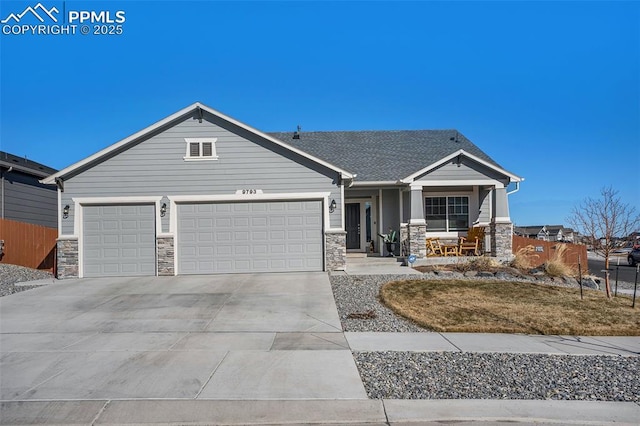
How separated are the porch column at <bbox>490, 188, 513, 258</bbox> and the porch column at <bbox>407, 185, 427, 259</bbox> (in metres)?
2.70

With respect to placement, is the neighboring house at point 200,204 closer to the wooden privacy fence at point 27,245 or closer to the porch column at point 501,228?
the wooden privacy fence at point 27,245

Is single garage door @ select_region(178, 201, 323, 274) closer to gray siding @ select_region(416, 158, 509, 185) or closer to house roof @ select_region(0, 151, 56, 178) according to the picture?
gray siding @ select_region(416, 158, 509, 185)

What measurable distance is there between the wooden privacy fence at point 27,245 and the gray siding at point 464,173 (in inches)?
593

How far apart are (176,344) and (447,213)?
13.6 meters

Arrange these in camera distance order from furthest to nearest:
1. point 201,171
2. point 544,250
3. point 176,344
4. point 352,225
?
point 544,250 < point 352,225 < point 201,171 < point 176,344

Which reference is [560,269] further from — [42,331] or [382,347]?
[42,331]

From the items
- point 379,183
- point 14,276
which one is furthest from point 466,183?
point 14,276

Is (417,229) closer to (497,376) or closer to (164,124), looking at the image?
(164,124)

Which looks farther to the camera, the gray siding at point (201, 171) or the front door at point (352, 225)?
the front door at point (352, 225)

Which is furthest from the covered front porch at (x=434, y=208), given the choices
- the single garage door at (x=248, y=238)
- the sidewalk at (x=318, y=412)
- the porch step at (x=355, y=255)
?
the sidewalk at (x=318, y=412)

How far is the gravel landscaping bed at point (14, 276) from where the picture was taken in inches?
485

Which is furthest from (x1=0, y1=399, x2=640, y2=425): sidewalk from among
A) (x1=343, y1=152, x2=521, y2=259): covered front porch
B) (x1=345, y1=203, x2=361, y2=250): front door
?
(x1=345, y1=203, x2=361, y2=250): front door

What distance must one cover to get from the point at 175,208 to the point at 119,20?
18.8 ft

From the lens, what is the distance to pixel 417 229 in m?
16.3
